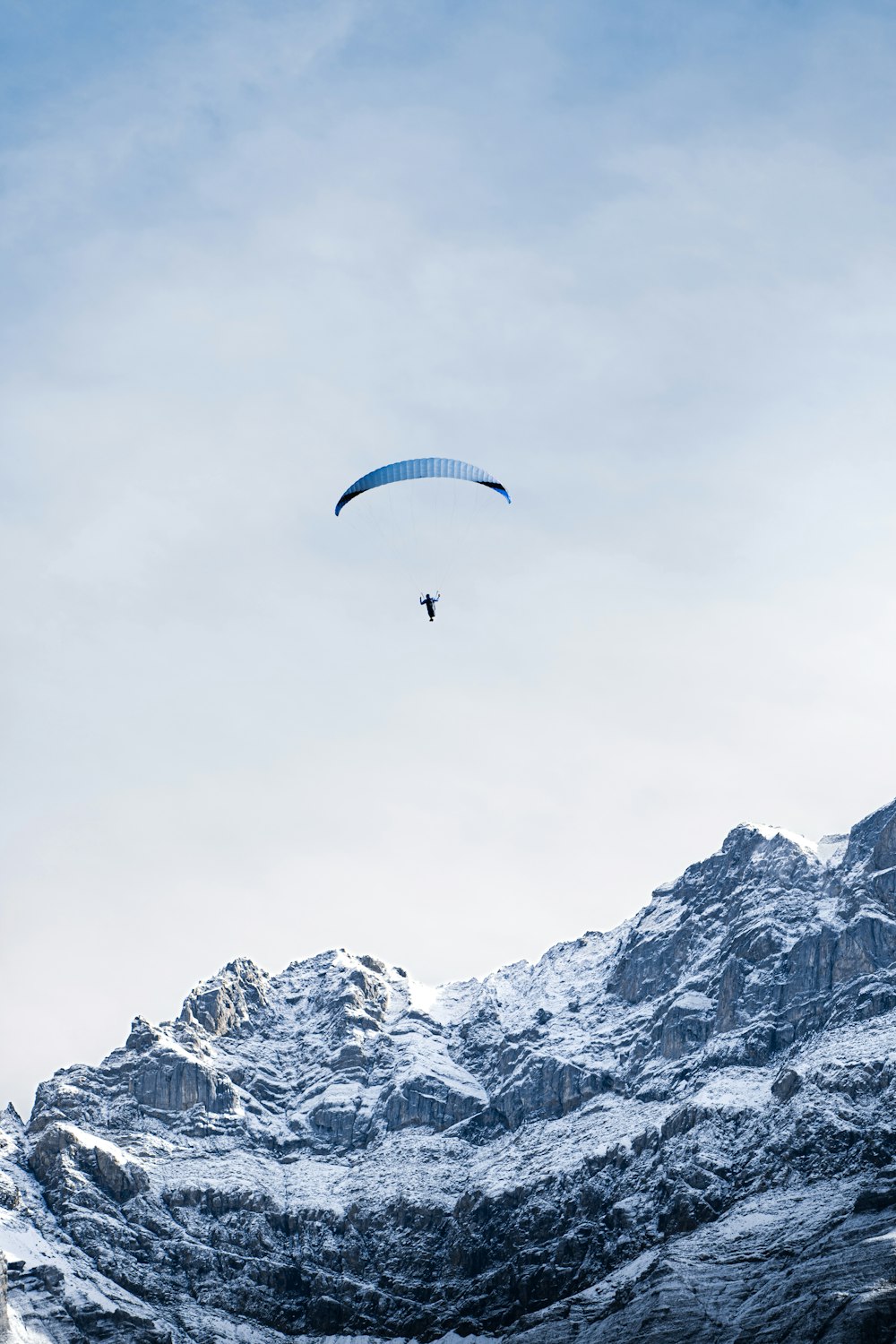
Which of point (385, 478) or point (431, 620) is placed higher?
point (385, 478)

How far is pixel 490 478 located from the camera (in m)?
177

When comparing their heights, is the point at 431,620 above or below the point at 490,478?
below

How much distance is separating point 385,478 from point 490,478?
11.1 m

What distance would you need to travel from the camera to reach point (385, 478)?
173625 millimetres

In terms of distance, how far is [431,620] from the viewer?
17362 centimetres

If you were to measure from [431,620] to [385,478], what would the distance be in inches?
582

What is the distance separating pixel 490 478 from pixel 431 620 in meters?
Answer: 16.0
